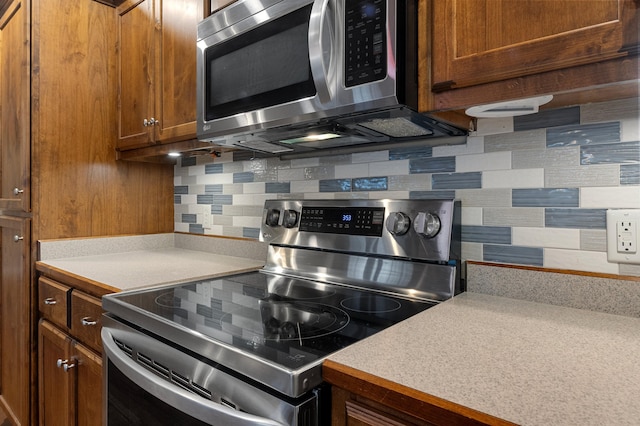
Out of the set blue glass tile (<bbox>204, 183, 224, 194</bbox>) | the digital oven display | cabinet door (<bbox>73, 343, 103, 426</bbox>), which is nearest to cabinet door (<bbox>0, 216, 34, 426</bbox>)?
cabinet door (<bbox>73, 343, 103, 426</bbox>)

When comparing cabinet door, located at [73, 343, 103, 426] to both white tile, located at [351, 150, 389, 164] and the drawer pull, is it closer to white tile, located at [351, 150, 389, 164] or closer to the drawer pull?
the drawer pull

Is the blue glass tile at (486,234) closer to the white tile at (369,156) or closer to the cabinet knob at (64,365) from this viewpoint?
the white tile at (369,156)

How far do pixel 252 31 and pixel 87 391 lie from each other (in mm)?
1298

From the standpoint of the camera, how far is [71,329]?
1.44 metres

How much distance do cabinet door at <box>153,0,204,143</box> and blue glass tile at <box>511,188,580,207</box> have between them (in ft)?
3.67

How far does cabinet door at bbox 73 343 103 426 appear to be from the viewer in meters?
1.28

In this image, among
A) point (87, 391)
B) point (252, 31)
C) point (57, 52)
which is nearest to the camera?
point (252, 31)

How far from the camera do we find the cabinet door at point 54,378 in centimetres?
145

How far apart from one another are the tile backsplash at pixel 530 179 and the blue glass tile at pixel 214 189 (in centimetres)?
67

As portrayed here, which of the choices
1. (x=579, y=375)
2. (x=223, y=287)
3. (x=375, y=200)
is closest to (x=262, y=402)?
(x=579, y=375)

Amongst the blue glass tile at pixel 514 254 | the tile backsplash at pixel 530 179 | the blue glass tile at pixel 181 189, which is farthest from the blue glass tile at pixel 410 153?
the blue glass tile at pixel 181 189

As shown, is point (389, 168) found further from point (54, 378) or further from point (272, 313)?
point (54, 378)

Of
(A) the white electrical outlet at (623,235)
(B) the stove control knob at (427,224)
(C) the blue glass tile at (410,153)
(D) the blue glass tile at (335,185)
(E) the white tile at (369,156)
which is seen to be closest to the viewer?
(A) the white electrical outlet at (623,235)

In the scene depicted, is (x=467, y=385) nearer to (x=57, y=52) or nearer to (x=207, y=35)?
(x=207, y=35)
